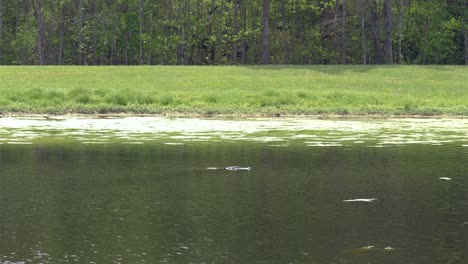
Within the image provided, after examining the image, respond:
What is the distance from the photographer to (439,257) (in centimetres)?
1149

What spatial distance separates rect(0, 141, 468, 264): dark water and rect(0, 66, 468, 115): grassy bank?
19499 millimetres

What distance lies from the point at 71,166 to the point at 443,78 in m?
41.7

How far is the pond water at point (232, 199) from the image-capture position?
12.0 metres

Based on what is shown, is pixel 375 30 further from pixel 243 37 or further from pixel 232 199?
pixel 232 199

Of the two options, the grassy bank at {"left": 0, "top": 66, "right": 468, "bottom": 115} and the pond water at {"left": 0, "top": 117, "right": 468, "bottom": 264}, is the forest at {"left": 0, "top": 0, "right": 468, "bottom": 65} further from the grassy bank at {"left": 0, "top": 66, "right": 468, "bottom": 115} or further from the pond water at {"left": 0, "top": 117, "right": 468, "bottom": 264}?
the pond water at {"left": 0, "top": 117, "right": 468, "bottom": 264}

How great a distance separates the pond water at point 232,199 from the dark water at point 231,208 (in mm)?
27

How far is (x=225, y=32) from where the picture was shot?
9412 centimetres

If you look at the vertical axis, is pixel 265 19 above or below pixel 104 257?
above

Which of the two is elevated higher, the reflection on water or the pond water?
the pond water

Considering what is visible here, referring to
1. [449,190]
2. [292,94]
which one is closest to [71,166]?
[449,190]

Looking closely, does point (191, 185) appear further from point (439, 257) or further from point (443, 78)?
point (443, 78)

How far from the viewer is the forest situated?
3287 inches

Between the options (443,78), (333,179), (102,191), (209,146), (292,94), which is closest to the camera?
(102,191)

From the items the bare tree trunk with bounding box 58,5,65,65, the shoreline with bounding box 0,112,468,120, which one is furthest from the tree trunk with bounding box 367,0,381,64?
the shoreline with bounding box 0,112,468,120
